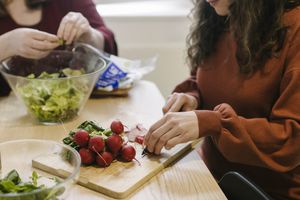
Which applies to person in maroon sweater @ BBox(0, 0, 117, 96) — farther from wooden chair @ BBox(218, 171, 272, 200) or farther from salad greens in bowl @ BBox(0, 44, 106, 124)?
wooden chair @ BBox(218, 171, 272, 200)

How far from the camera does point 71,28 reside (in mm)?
1353

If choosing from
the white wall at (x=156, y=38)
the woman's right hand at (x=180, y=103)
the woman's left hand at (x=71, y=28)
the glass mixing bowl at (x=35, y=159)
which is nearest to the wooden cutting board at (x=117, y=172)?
the glass mixing bowl at (x=35, y=159)

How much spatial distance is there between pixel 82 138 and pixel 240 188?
0.37 meters

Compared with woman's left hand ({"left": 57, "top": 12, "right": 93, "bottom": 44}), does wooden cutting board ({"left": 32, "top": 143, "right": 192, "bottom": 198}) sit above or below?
below

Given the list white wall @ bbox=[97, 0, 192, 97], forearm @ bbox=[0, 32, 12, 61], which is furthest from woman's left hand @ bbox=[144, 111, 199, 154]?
white wall @ bbox=[97, 0, 192, 97]

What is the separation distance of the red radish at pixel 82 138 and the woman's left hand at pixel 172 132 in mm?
148

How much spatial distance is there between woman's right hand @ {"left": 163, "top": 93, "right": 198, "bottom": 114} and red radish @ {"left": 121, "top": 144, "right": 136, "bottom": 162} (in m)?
0.28

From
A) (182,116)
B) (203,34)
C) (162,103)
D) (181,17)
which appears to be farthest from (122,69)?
(181,17)

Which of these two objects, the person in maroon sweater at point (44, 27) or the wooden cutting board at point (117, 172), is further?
the person in maroon sweater at point (44, 27)

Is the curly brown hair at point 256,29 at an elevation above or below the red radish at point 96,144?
above

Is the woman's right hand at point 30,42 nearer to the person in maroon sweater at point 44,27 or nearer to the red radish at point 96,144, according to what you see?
the person in maroon sweater at point 44,27

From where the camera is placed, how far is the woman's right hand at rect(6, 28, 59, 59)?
4.18ft

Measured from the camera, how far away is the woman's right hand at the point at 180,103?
128 centimetres

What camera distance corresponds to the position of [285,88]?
1115mm
